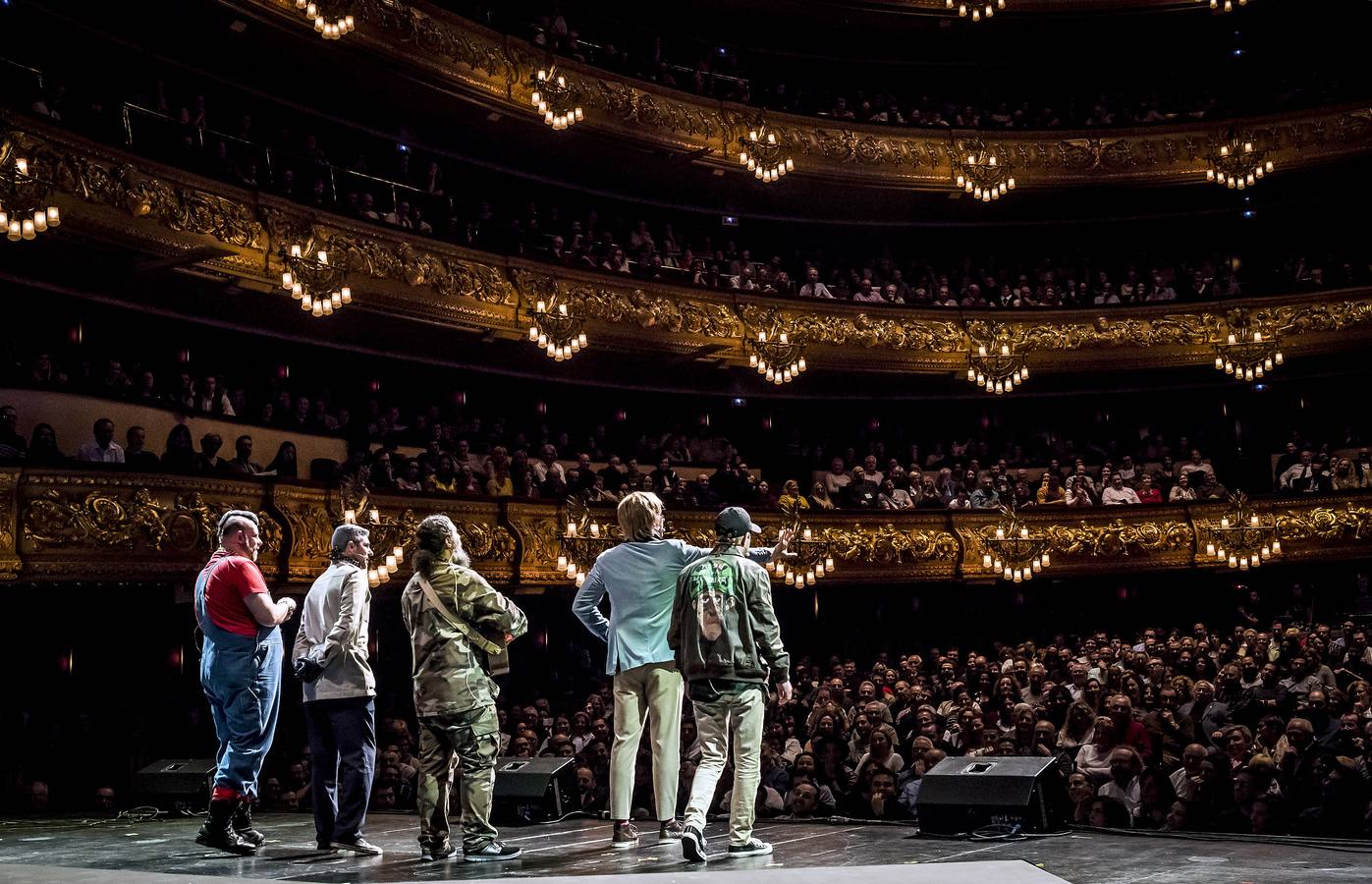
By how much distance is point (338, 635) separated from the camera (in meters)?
6.64

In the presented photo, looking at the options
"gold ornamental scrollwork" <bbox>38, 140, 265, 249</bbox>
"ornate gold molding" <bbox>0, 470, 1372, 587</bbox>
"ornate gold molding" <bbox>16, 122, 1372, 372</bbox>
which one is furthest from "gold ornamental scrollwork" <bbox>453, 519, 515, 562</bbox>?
"gold ornamental scrollwork" <bbox>38, 140, 265, 249</bbox>

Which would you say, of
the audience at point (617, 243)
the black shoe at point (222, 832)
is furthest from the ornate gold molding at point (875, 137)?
the black shoe at point (222, 832)

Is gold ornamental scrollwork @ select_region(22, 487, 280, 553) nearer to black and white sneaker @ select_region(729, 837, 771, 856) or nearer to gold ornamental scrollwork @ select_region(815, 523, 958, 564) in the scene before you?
black and white sneaker @ select_region(729, 837, 771, 856)

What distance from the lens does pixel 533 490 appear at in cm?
1770

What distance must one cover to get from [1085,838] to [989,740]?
3333mm

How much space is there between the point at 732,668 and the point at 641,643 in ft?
2.20

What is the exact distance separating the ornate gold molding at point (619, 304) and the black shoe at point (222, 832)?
28.0 feet

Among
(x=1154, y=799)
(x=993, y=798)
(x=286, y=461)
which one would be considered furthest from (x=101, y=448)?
(x=1154, y=799)

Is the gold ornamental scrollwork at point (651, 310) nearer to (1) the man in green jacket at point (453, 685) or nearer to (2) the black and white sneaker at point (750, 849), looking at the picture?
(1) the man in green jacket at point (453, 685)

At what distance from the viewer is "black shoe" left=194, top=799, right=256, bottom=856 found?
21.7ft

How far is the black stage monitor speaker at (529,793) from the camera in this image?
8.40 metres

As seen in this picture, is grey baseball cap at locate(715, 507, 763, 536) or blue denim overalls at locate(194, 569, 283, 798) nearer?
grey baseball cap at locate(715, 507, 763, 536)

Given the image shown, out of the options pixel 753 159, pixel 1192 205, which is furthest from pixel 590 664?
pixel 1192 205

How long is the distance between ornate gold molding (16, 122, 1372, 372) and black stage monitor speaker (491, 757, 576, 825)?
8071 millimetres
